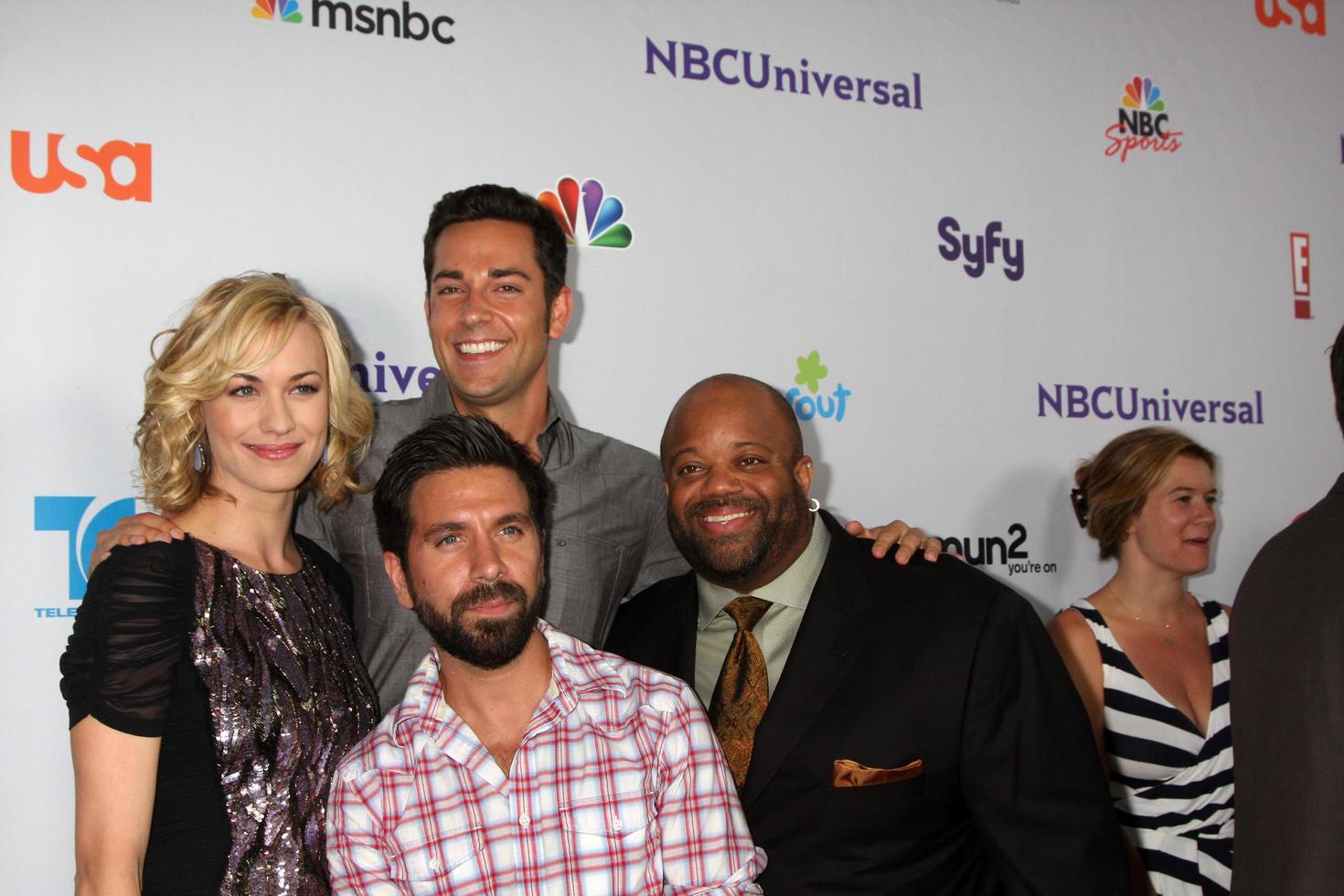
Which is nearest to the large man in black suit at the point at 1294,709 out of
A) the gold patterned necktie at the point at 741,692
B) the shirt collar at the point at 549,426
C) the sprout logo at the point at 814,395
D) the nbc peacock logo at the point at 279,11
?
the gold patterned necktie at the point at 741,692

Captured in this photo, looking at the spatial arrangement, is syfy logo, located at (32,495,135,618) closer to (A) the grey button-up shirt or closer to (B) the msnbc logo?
(A) the grey button-up shirt

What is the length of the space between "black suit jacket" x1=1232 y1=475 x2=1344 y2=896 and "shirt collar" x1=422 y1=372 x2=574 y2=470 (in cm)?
145

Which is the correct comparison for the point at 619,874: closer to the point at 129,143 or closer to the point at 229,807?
the point at 229,807

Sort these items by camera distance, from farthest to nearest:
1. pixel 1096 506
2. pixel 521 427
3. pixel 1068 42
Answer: pixel 1068 42 < pixel 1096 506 < pixel 521 427

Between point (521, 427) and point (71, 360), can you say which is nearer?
point (521, 427)

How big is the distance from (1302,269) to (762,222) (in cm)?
217

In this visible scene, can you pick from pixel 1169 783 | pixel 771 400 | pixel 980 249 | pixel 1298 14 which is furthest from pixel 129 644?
pixel 1298 14

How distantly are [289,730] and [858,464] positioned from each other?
2.07 meters

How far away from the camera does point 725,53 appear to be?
3434 mm

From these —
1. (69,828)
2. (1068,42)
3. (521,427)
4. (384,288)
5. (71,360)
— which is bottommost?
(69,828)

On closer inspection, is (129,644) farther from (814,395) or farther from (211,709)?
(814,395)

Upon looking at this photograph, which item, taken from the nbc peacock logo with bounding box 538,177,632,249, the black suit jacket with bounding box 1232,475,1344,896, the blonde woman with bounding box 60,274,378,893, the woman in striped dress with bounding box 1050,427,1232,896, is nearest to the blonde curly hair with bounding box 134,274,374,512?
the blonde woman with bounding box 60,274,378,893

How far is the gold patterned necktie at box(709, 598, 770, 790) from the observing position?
203cm

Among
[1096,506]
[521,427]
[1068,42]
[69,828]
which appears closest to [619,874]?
[521,427]
